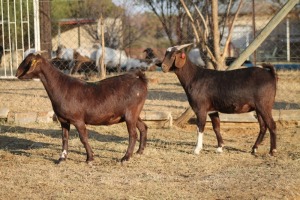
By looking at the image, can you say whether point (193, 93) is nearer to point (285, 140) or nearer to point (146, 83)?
point (146, 83)

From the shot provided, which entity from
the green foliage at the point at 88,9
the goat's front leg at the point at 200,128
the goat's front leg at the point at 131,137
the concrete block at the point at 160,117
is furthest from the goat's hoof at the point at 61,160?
the green foliage at the point at 88,9

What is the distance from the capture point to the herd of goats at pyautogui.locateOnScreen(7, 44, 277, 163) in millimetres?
8234

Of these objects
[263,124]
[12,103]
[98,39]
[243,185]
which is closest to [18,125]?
[12,103]

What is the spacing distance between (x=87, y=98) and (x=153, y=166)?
130 centimetres

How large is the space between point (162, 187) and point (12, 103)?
7129mm

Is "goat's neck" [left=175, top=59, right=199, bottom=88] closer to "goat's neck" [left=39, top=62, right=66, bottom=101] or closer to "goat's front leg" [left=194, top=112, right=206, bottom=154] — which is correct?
"goat's front leg" [left=194, top=112, right=206, bottom=154]

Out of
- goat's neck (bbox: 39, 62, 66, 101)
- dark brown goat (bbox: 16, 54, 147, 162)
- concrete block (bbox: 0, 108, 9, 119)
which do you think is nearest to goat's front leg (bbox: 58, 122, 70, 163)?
dark brown goat (bbox: 16, 54, 147, 162)

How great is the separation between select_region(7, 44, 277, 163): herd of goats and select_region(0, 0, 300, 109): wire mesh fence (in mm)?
2828

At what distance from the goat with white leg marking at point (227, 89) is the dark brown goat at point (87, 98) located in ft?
2.89

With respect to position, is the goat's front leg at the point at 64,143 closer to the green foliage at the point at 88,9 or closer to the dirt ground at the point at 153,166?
the dirt ground at the point at 153,166

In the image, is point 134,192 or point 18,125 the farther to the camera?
point 18,125

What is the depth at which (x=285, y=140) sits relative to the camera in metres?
9.97

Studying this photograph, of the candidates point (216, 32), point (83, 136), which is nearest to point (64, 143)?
point (83, 136)

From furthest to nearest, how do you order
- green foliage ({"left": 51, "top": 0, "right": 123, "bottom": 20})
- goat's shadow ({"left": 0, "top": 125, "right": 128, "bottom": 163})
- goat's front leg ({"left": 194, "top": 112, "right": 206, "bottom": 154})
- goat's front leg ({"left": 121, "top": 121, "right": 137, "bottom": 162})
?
green foliage ({"left": 51, "top": 0, "right": 123, "bottom": 20}), goat's shadow ({"left": 0, "top": 125, "right": 128, "bottom": 163}), goat's front leg ({"left": 194, "top": 112, "right": 206, "bottom": 154}), goat's front leg ({"left": 121, "top": 121, "right": 137, "bottom": 162})
